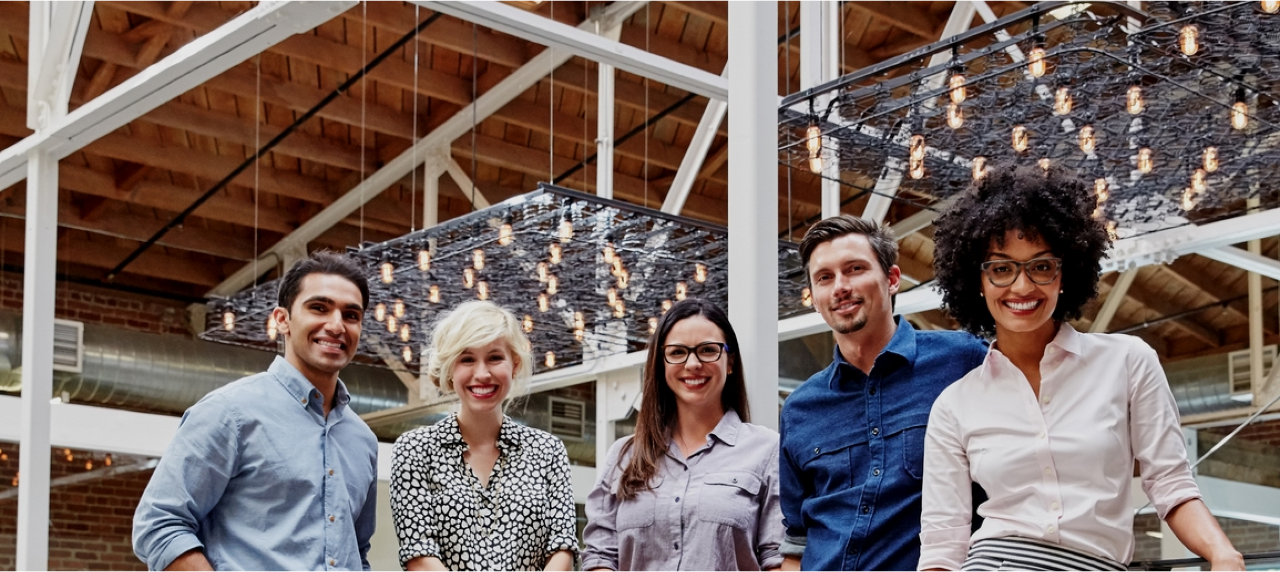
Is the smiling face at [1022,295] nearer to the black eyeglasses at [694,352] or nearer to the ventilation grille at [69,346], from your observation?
the black eyeglasses at [694,352]

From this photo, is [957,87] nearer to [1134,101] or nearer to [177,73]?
[1134,101]

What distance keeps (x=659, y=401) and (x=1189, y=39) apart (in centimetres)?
392

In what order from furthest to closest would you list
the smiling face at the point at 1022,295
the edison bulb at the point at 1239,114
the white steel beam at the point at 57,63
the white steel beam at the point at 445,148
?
the white steel beam at the point at 445,148
the edison bulb at the point at 1239,114
the white steel beam at the point at 57,63
the smiling face at the point at 1022,295

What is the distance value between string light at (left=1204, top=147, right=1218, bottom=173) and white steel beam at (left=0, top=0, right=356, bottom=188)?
4.95m

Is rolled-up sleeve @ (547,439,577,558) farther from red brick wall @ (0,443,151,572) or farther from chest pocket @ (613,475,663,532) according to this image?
red brick wall @ (0,443,151,572)

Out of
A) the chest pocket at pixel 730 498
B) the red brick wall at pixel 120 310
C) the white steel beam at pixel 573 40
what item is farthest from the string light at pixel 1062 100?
the red brick wall at pixel 120 310

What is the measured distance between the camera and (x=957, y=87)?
6.53 meters

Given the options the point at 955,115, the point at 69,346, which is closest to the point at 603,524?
the point at 955,115

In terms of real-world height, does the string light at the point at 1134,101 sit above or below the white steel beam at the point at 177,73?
above

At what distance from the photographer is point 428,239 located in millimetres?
8711

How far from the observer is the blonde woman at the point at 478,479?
3285 mm

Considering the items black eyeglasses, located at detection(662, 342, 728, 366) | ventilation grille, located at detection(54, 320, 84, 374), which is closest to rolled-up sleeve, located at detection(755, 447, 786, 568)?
black eyeglasses, located at detection(662, 342, 728, 366)

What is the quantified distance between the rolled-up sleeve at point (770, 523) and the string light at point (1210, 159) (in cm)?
560

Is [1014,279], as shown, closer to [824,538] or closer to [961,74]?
[824,538]
